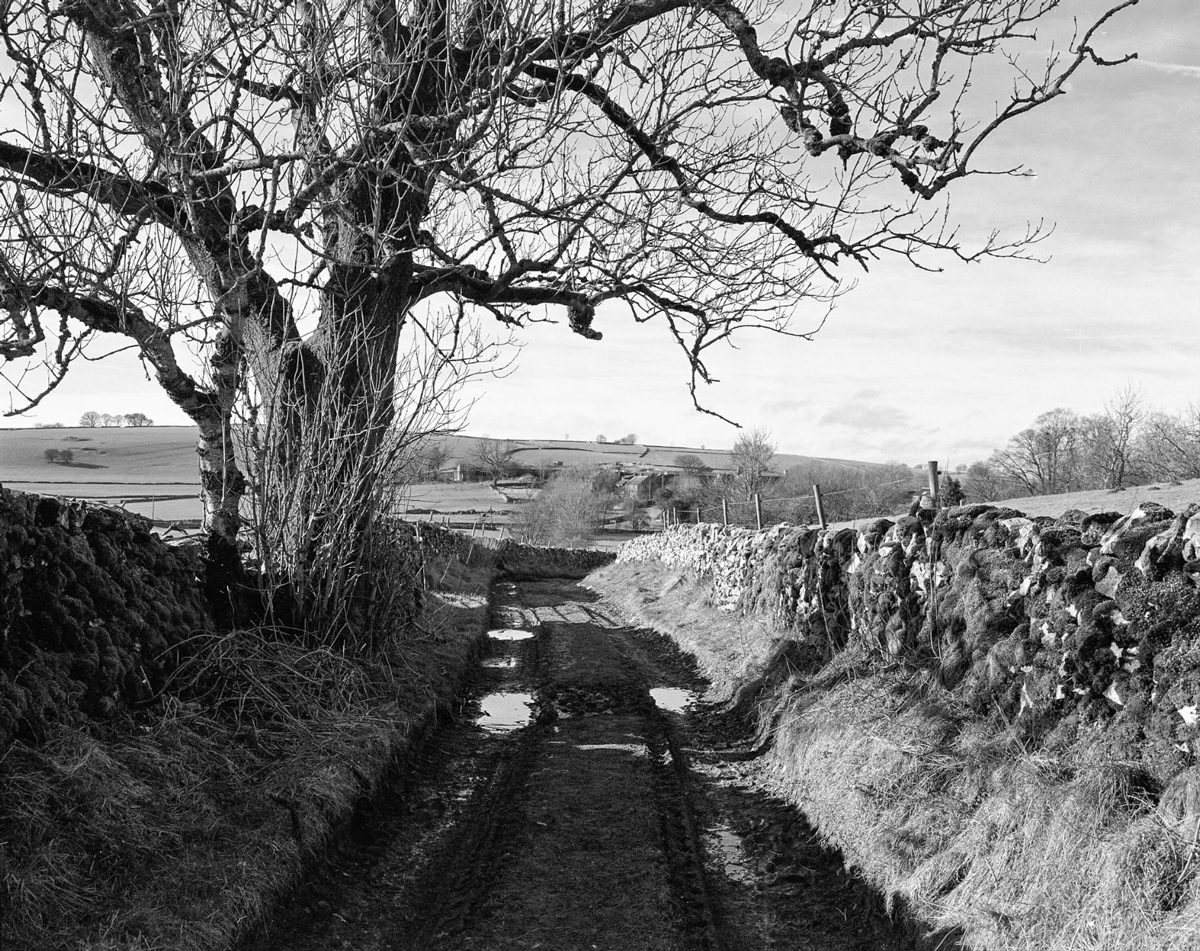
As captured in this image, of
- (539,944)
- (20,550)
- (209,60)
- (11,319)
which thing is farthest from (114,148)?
(539,944)

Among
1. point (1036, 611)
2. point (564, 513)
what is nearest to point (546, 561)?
point (564, 513)

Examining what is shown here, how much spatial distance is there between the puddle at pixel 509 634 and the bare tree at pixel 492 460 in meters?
53.7

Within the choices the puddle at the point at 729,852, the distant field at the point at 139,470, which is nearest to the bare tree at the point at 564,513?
the distant field at the point at 139,470

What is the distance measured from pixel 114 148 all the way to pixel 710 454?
91496mm

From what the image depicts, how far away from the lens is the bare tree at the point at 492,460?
7194 cm

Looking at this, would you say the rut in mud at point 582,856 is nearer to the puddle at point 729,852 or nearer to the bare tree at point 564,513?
the puddle at point 729,852

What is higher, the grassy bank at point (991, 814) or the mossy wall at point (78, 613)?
the mossy wall at point (78, 613)

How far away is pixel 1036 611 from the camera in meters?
5.57

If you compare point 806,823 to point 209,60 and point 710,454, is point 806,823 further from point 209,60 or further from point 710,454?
point 710,454

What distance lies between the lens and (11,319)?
214 inches

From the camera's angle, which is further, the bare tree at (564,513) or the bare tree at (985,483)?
the bare tree at (564,513)

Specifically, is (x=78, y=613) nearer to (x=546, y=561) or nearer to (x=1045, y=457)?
(x=546, y=561)

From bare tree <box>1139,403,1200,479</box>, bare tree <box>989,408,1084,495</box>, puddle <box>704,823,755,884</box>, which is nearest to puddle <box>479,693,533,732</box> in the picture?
puddle <box>704,823,755,884</box>

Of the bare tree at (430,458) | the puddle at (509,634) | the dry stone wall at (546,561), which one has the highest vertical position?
the bare tree at (430,458)
